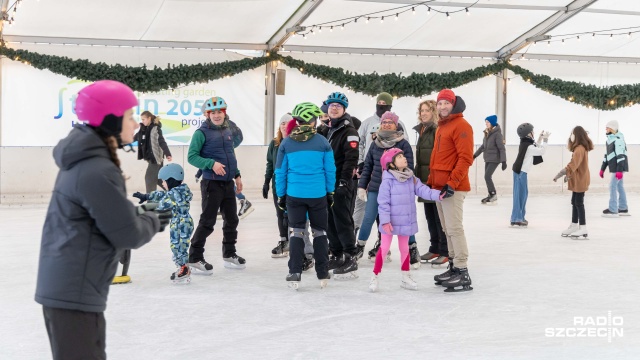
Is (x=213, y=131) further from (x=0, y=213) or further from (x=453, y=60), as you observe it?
(x=453, y=60)

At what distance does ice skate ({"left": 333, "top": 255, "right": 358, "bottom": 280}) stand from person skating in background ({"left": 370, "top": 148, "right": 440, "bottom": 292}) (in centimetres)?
50

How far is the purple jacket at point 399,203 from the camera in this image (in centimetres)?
570

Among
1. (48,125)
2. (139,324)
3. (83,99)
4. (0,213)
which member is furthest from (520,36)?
(83,99)

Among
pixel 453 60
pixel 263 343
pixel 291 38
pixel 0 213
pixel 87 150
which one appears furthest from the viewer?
pixel 453 60

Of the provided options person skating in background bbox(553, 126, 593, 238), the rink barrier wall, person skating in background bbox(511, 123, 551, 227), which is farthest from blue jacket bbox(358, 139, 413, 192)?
the rink barrier wall

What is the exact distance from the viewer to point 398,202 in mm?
5723

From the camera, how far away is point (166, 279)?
6.26 m

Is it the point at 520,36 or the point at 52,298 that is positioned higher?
the point at 520,36

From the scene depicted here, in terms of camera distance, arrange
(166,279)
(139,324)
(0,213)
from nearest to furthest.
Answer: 1. (139,324)
2. (166,279)
3. (0,213)

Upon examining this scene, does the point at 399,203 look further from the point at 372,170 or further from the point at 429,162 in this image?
the point at 429,162

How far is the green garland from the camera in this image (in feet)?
45.2

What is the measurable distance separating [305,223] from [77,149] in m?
3.68

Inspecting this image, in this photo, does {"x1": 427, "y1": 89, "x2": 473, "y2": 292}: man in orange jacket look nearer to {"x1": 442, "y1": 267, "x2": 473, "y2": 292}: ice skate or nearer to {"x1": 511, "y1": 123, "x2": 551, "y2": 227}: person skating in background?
{"x1": 442, "y1": 267, "x2": 473, "y2": 292}: ice skate

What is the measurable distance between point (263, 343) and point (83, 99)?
2.32 m
